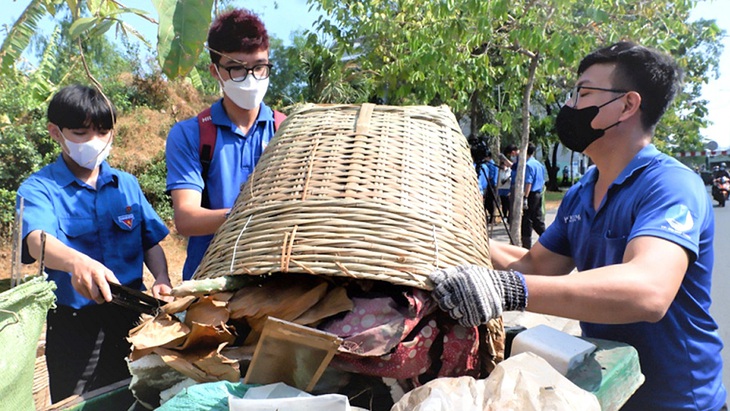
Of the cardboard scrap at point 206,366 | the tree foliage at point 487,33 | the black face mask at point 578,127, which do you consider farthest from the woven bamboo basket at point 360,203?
the tree foliage at point 487,33

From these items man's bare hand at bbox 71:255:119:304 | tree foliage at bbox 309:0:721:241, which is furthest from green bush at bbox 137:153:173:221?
man's bare hand at bbox 71:255:119:304

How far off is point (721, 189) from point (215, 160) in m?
19.7

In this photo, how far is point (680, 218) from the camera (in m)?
1.43

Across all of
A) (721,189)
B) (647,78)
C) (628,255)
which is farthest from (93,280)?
(721,189)

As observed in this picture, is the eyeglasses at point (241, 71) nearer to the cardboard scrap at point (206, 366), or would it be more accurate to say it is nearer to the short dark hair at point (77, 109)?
the short dark hair at point (77, 109)

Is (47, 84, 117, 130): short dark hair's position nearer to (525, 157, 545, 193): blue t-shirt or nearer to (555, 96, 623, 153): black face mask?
(555, 96, 623, 153): black face mask

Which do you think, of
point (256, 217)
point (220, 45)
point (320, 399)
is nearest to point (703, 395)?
point (320, 399)

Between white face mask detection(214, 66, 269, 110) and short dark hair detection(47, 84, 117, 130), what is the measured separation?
47 centimetres

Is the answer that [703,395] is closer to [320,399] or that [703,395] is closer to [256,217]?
[320,399]

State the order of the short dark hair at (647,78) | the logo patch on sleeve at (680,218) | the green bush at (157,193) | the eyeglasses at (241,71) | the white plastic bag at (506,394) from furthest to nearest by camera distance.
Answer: the green bush at (157,193), the eyeglasses at (241,71), the short dark hair at (647,78), the logo patch on sleeve at (680,218), the white plastic bag at (506,394)

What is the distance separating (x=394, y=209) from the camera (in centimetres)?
128

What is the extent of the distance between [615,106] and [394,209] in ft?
3.20

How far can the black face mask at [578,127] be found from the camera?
6.12ft

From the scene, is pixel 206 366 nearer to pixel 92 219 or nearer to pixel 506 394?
pixel 506 394
